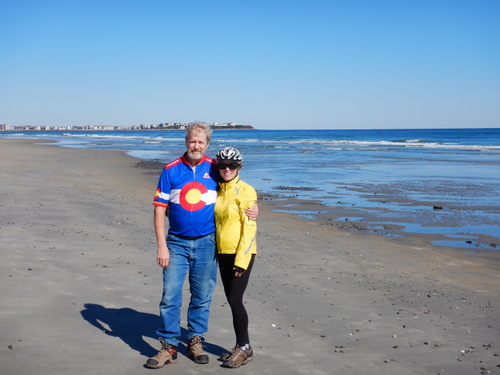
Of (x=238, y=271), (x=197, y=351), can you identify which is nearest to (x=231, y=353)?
(x=197, y=351)

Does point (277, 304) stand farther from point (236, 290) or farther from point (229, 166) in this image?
point (229, 166)

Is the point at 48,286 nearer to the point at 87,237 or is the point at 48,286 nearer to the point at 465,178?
the point at 87,237

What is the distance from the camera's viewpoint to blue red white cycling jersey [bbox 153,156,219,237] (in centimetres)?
420

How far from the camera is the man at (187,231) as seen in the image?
166 inches

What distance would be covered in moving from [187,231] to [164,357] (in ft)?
3.03

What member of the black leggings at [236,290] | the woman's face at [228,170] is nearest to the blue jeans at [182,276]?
the black leggings at [236,290]

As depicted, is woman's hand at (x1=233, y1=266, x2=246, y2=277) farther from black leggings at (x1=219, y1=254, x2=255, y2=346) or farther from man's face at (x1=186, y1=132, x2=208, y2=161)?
man's face at (x1=186, y1=132, x2=208, y2=161)

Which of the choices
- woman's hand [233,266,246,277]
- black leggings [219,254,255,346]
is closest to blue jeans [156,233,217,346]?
black leggings [219,254,255,346]

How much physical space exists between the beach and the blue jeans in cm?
29

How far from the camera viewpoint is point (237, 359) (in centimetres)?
417

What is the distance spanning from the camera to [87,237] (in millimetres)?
8586

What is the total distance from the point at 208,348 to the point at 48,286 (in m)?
2.22

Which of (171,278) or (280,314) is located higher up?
(171,278)

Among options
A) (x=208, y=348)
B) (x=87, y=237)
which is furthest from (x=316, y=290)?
(x=87, y=237)
